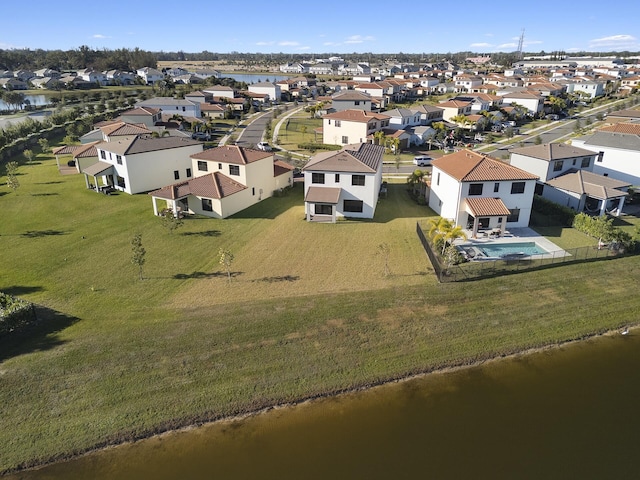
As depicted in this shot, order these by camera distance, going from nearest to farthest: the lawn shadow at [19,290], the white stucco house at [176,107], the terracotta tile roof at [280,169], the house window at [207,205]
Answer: the lawn shadow at [19,290] → the house window at [207,205] → the terracotta tile roof at [280,169] → the white stucco house at [176,107]

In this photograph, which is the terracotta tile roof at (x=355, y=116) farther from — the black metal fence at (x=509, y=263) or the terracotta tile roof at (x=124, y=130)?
the black metal fence at (x=509, y=263)

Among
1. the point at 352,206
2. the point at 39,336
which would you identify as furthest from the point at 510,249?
the point at 39,336

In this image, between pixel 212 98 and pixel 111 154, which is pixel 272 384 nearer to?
pixel 111 154

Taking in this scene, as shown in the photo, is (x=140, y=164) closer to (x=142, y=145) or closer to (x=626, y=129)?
(x=142, y=145)

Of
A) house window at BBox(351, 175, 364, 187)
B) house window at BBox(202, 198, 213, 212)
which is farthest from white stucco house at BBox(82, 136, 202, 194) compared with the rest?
house window at BBox(351, 175, 364, 187)

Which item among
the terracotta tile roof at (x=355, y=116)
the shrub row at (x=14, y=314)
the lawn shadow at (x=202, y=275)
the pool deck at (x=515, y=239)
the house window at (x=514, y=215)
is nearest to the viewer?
the shrub row at (x=14, y=314)

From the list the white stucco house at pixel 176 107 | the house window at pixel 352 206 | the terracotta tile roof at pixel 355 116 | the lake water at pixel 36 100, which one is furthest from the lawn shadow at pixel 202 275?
the lake water at pixel 36 100
